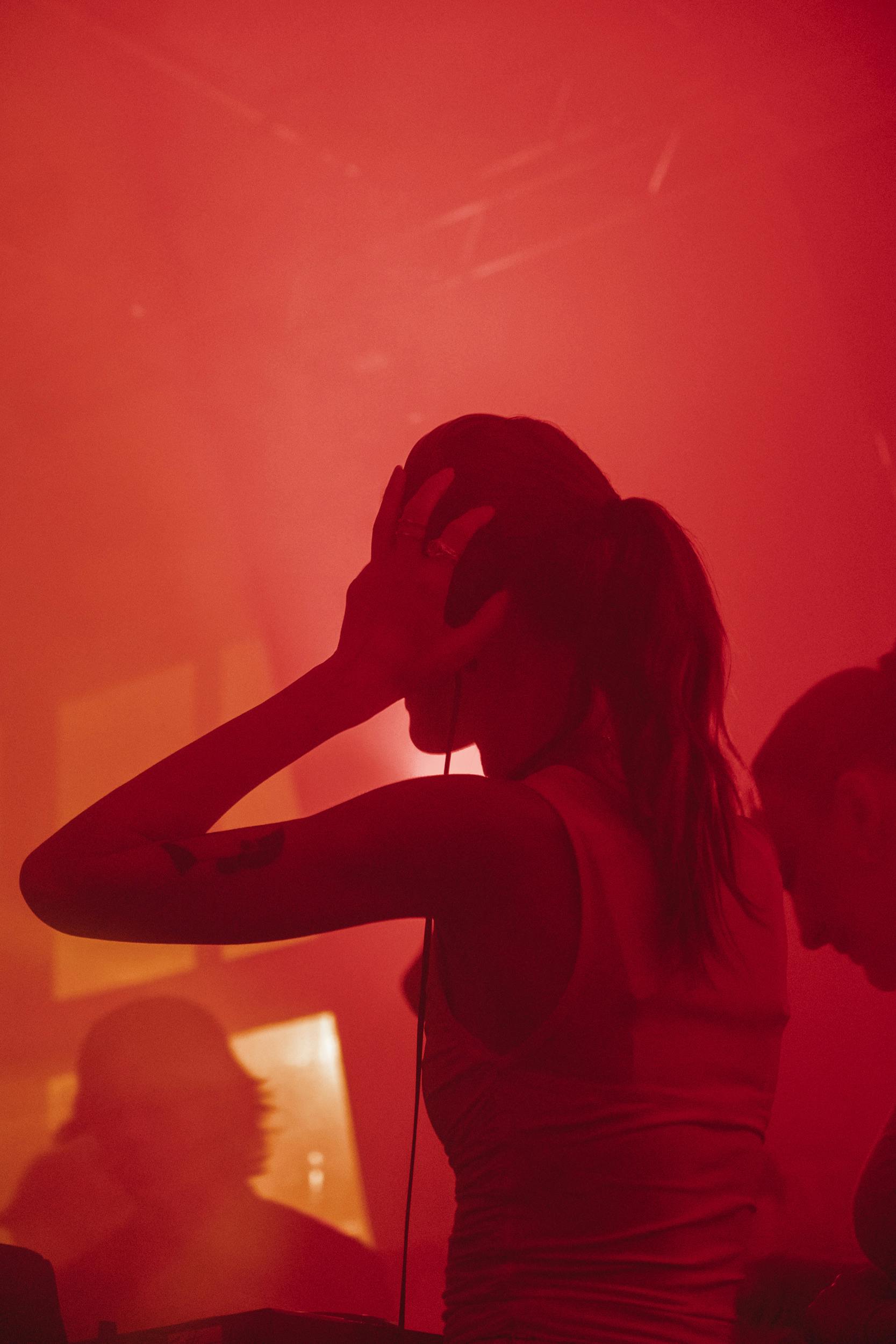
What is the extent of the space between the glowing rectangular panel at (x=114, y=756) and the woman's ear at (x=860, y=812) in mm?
971

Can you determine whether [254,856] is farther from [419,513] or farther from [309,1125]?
[309,1125]

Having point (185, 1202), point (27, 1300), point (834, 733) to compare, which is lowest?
point (185, 1202)

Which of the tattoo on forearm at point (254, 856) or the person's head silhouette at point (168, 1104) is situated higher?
the tattoo on forearm at point (254, 856)

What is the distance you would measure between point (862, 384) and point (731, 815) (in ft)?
5.48

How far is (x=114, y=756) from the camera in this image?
1.64 meters

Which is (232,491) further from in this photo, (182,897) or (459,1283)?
(459,1283)

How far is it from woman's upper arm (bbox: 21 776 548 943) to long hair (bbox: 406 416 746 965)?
13 centimetres

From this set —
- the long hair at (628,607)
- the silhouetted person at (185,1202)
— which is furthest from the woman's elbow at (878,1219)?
the silhouetted person at (185,1202)

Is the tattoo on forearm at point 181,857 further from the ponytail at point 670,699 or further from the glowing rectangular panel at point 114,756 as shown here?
the glowing rectangular panel at point 114,756

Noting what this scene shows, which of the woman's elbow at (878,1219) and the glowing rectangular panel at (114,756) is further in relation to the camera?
the glowing rectangular panel at (114,756)

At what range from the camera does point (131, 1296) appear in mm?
1454

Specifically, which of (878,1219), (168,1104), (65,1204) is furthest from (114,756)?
(878,1219)

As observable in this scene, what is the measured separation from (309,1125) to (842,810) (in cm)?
96

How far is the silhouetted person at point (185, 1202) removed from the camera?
4.79 ft
